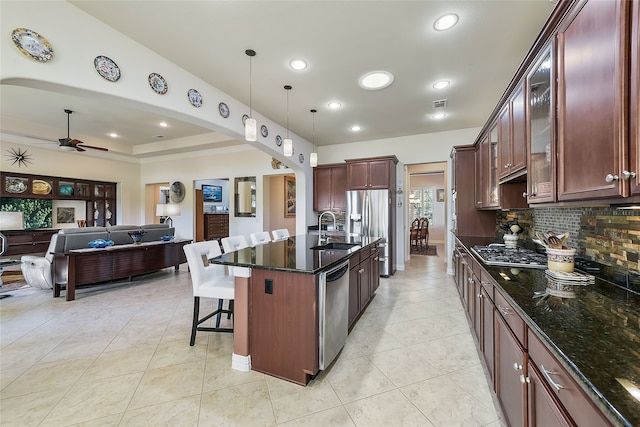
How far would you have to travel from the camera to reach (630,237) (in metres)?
1.35

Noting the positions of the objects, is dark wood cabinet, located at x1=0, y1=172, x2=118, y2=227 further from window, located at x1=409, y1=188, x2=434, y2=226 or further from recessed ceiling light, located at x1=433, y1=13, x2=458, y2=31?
window, located at x1=409, y1=188, x2=434, y2=226

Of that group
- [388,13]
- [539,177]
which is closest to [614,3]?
[539,177]

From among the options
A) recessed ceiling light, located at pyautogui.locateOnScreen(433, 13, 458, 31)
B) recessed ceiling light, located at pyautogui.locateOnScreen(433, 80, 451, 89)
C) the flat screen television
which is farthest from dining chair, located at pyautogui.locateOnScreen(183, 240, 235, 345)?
the flat screen television

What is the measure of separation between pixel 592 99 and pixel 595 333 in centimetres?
96

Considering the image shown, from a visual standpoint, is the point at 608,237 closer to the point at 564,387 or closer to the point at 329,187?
the point at 564,387

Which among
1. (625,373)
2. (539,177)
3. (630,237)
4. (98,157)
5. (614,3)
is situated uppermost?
(98,157)

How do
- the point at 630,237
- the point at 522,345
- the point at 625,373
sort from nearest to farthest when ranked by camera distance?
the point at 625,373 → the point at 522,345 → the point at 630,237

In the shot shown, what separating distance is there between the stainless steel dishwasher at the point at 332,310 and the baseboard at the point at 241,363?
2.02 feet

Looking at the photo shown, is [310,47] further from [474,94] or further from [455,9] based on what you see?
[474,94]

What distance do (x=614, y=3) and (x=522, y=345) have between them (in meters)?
1.41

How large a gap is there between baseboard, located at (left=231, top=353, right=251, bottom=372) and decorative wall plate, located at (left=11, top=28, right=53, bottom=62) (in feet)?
8.93

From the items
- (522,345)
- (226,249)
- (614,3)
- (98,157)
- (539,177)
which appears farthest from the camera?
(98,157)

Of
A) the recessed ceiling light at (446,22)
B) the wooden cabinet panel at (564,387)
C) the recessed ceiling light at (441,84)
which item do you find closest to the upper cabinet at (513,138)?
the recessed ceiling light at (446,22)

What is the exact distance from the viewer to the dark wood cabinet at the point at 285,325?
71.2 inches
